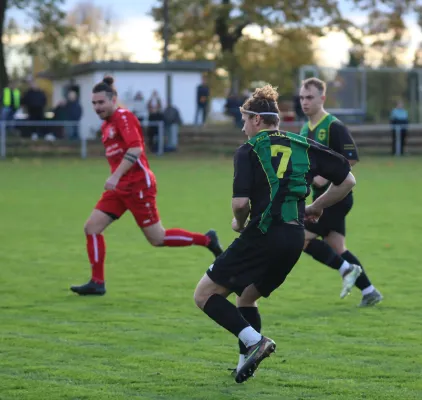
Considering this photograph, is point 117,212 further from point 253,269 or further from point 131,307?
point 253,269

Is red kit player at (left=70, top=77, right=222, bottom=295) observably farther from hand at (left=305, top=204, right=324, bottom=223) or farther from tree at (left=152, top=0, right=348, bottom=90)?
tree at (left=152, top=0, right=348, bottom=90)

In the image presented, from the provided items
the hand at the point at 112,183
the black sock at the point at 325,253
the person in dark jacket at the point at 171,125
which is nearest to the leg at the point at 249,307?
the black sock at the point at 325,253

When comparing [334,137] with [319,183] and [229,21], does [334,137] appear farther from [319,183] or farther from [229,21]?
[229,21]

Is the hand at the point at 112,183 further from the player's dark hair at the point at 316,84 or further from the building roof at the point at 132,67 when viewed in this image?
the building roof at the point at 132,67

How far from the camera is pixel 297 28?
1849 inches

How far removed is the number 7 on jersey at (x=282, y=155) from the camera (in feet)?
19.3

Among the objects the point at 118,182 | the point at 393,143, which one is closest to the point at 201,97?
the point at 393,143

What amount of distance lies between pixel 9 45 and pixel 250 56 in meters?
14.2

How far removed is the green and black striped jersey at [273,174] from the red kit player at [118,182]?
3411 mm

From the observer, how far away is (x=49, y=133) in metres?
33.2

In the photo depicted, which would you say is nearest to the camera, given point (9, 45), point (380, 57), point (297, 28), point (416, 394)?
point (416, 394)

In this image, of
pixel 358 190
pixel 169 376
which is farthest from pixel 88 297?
pixel 358 190

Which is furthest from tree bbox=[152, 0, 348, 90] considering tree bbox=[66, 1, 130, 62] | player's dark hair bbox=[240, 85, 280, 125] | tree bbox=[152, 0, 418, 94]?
player's dark hair bbox=[240, 85, 280, 125]

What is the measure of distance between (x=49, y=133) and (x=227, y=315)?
1097 inches
